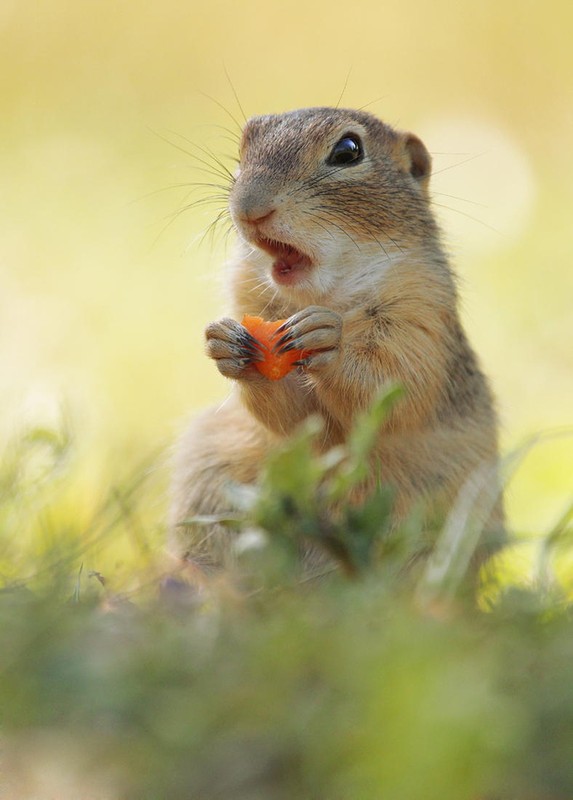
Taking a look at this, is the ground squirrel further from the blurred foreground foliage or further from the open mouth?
the blurred foreground foliage

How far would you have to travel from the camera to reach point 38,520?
1285mm

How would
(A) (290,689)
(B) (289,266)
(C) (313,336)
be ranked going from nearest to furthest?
(A) (290,689)
(C) (313,336)
(B) (289,266)

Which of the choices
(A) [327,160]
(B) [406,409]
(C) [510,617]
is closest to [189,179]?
(A) [327,160]

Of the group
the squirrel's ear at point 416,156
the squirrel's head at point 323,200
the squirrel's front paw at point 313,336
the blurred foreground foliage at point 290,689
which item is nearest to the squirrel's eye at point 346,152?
the squirrel's head at point 323,200

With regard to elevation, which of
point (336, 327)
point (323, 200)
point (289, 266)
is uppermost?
point (323, 200)

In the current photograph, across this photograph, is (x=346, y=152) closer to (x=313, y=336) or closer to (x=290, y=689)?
(x=313, y=336)

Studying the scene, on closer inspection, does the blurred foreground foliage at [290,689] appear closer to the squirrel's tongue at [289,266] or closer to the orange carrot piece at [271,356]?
the orange carrot piece at [271,356]

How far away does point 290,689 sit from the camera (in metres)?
0.71

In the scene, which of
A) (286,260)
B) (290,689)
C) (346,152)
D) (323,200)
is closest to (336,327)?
(286,260)

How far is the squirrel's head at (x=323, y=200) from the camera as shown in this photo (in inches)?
101

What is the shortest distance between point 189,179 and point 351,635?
614cm

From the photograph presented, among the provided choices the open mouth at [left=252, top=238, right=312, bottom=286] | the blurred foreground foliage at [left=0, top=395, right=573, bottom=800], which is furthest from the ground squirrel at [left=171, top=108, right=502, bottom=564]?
the blurred foreground foliage at [left=0, top=395, right=573, bottom=800]

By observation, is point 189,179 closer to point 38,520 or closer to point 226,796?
point 38,520

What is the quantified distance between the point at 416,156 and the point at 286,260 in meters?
0.99
